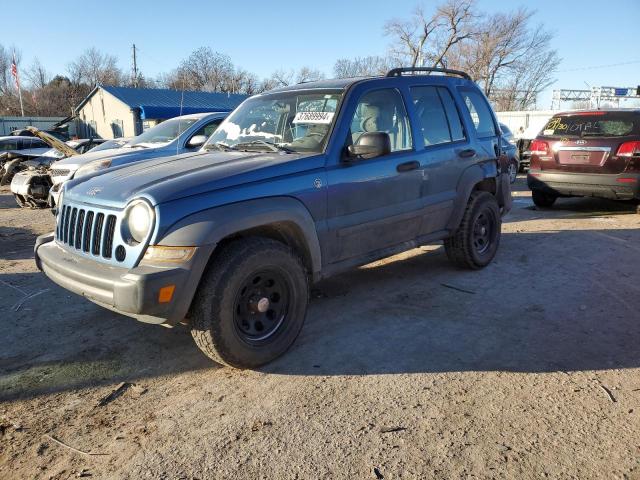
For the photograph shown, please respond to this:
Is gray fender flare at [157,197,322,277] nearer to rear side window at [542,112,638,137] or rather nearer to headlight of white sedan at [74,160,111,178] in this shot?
headlight of white sedan at [74,160,111,178]

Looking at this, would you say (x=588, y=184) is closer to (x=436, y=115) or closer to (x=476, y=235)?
(x=476, y=235)

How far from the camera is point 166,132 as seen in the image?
864 cm

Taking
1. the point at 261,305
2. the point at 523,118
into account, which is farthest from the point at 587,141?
the point at 523,118

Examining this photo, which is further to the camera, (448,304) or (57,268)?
(448,304)

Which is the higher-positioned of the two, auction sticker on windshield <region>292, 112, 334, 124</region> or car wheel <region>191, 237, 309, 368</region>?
auction sticker on windshield <region>292, 112, 334, 124</region>

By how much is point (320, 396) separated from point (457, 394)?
84cm

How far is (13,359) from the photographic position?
350 centimetres

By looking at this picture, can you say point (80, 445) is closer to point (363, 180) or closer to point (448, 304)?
point (363, 180)

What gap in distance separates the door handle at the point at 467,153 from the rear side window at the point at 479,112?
0.33 m

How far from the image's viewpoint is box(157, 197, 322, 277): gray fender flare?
2.88 meters

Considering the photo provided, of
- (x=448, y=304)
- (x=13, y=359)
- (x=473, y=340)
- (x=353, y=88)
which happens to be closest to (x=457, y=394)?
(x=473, y=340)

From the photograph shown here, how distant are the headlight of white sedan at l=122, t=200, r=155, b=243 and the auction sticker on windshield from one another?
160 centimetres

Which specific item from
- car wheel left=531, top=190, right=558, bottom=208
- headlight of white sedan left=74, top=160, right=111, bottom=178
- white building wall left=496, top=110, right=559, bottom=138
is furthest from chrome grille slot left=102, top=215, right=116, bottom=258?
white building wall left=496, top=110, right=559, bottom=138

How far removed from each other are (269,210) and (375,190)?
1.13m
